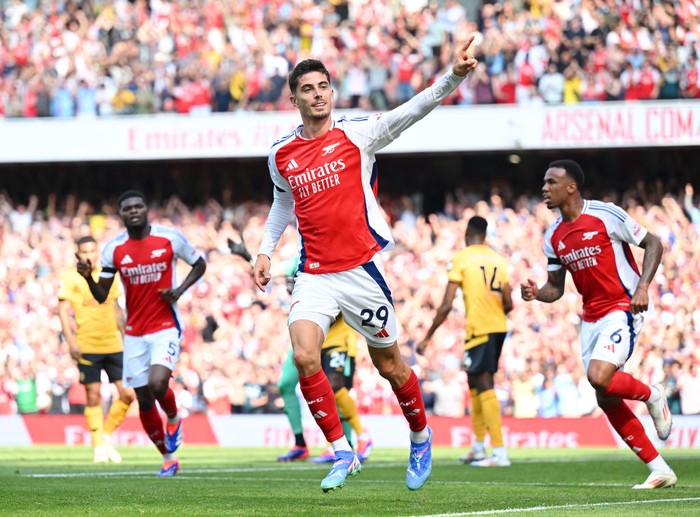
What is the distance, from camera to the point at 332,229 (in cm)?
827

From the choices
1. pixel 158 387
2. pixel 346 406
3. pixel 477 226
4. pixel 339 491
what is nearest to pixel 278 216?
pixel 339 491

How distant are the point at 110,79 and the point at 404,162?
644 cm

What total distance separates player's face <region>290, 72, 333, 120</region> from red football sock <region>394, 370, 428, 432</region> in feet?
6.36

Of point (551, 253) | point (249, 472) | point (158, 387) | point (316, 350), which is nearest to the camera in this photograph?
point (316, 350)

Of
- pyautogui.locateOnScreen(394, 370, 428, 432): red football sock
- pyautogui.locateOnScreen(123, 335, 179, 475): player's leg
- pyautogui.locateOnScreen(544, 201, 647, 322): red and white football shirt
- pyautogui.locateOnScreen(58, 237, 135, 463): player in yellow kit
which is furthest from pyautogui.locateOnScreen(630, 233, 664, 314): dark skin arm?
pyautogui.locateOnScreen(58, 237, 135, 463): player in yellow kit

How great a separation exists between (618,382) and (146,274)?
15.6 feet

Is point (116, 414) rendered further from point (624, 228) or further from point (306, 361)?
point (306, 361)

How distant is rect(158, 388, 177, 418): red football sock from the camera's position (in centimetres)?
1182

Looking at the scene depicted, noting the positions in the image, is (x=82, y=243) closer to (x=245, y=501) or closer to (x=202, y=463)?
(x=202, y=463)

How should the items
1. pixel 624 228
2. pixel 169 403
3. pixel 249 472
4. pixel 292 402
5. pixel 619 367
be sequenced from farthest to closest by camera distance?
pixel 292 402, pixel 249 472, pixel 169 403, pixel 624 228, pixel 619 367

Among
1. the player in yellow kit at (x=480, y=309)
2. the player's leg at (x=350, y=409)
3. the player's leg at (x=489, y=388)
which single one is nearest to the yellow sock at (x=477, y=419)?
the player in yellow kit at (x=480, y=309)

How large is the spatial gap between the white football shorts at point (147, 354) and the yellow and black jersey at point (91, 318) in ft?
12.6

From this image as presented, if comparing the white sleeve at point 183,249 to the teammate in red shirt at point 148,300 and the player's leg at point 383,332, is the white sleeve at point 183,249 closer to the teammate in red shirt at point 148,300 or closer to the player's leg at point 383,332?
the teammate in red shirt at point 148,300

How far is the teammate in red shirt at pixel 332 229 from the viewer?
8164mm
